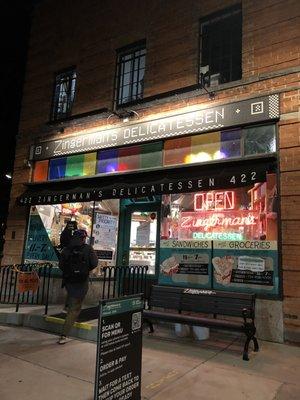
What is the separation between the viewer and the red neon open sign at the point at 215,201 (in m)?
8.14

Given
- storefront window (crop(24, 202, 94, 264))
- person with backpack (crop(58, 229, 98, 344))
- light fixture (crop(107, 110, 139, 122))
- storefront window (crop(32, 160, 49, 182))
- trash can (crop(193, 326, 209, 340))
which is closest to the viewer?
person with backpack (crop(58, 229, 98, 344))

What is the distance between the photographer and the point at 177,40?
956cm

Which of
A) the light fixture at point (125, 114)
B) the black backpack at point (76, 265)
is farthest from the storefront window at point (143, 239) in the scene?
the black backpack at point (76, 265)

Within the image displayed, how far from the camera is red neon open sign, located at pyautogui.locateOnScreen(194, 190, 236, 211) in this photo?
26.7 feet

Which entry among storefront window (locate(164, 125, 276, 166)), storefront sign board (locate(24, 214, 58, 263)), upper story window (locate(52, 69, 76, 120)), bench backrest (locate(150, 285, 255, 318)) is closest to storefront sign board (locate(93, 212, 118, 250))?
storefront sign board (locate(24, 214, 58, 263))

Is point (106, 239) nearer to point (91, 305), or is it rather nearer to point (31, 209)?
point (91, 305)

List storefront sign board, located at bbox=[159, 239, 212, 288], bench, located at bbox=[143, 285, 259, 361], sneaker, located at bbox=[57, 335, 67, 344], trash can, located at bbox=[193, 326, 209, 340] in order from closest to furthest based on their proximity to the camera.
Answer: bench, located at bbox=[143, 285, 259, 361]
sneaker, located at bbox=[57, 335, 67, 344]
trash can, located at bbox=[193, 326, 209, 340]
storefront sign board, located at bbox=[159, 239, 212, 288]

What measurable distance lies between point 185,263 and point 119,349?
4514 millimetres

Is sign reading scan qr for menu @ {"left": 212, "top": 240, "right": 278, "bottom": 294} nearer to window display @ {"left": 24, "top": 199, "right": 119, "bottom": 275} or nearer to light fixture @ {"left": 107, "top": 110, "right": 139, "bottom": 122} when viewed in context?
window display @ {"left": 24, "top": 199, "right": 119, "bottom": 275}

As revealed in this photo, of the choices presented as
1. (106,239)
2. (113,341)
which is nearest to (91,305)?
(106,239)

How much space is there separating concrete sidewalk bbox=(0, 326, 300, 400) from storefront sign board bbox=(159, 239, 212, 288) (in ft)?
4.34

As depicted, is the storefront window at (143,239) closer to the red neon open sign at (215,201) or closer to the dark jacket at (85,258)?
the red neon open sign at (215,201)

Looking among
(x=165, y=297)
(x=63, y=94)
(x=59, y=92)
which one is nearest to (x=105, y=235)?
(x=165, y=297)

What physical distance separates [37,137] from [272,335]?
8720 mm
